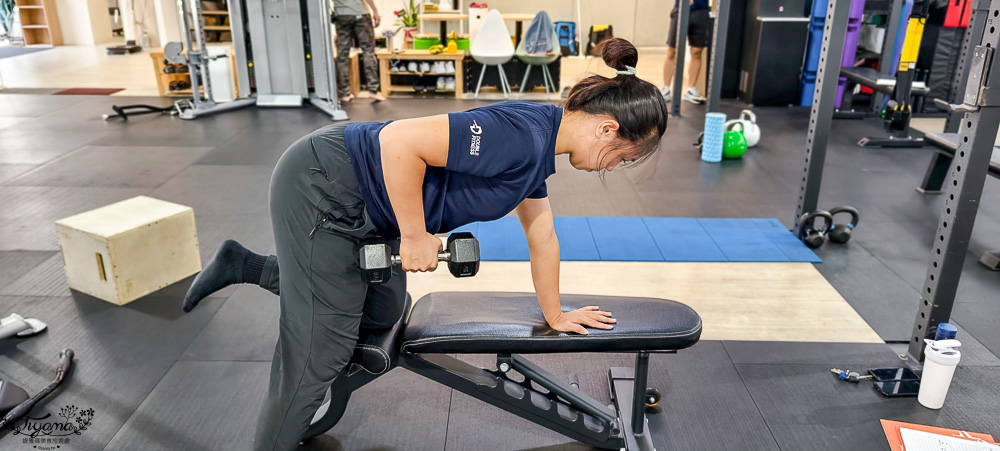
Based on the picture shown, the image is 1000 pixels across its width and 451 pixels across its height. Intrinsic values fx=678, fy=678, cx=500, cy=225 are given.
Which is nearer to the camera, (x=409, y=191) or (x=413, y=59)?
(x=409, y=191)

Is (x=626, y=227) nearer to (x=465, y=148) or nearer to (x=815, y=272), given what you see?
(x=815, y=272)

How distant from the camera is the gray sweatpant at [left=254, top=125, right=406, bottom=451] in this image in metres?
1.54

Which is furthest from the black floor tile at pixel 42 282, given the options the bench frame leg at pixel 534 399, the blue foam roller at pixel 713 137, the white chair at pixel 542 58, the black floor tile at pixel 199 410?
the white chair at pixel 542 58

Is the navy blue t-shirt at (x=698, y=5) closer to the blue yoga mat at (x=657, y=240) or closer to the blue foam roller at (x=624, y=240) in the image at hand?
the blue yoga mat at (x=657, y=240)

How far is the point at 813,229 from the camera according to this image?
3.42m

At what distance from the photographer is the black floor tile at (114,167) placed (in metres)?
4.30

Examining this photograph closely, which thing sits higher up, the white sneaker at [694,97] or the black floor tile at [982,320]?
the white sneaker at [694,97]

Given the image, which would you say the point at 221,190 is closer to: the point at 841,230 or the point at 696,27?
the point at 841,230

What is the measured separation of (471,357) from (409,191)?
44.5 inches

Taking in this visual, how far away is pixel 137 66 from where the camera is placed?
9195 mm

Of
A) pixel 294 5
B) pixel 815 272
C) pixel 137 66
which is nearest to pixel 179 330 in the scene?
pixel 815 272

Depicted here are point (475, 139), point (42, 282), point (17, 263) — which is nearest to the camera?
point (475, 139)

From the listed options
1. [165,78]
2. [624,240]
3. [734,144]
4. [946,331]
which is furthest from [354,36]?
[946,331]

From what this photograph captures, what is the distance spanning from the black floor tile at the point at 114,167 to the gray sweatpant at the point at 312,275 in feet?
10.2
